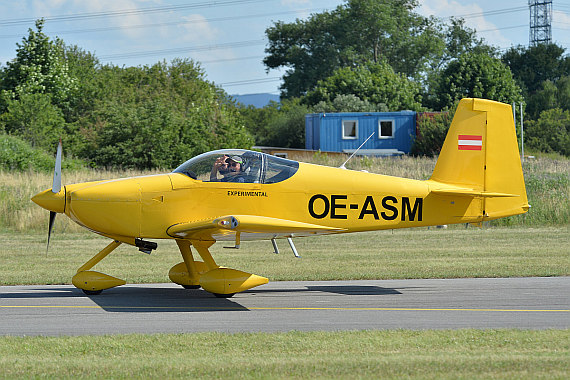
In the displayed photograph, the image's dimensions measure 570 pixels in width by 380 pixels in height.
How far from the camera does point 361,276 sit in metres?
13.7

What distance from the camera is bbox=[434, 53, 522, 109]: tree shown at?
201ft

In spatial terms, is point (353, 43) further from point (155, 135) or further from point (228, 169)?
point (228, 169)

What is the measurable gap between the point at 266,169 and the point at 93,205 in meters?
2.62

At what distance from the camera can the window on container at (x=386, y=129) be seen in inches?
1941

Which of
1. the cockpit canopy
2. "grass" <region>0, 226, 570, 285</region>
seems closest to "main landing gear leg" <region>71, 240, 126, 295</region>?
the cockpit canopy

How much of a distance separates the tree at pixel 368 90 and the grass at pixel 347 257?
145 feet

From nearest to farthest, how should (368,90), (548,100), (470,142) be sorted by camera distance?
(470,142)
(368,90)
(548,100)

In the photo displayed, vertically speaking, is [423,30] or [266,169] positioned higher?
[423,30]

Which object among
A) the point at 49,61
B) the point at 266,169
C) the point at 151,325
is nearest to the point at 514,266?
the point at 266,169

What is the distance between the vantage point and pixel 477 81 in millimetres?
61562

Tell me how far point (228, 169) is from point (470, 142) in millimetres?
4038

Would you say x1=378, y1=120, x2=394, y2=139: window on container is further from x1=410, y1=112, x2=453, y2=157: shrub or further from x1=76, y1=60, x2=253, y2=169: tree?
x1=76, y1=60, x2=253, y2=169: tree

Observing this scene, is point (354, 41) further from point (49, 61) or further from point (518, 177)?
point (518, 177)

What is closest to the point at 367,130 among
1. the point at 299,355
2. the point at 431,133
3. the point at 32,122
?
the point at 431,133
